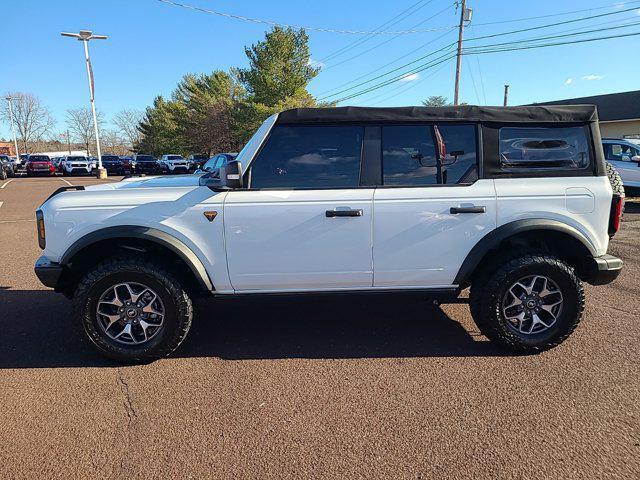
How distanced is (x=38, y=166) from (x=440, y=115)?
118ft

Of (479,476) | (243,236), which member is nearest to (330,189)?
(243,236)

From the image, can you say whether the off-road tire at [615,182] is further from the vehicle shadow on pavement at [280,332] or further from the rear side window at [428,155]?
the vehicle shadow on pavement at [280,332]

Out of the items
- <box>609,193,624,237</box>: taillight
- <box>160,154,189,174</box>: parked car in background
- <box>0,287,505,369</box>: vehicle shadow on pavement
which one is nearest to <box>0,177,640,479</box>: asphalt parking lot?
<box>0,287,505,369</box>: vehicle shadow on pavement

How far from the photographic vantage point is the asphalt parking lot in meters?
2.36

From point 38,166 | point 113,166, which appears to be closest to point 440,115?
point 38,166

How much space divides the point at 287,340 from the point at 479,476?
2.03 metres

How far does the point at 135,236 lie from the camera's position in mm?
3301

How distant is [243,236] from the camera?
3.38m

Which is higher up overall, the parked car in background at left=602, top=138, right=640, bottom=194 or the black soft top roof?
the black soft top roof

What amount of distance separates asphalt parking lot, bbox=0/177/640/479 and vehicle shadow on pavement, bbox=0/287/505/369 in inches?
0.8

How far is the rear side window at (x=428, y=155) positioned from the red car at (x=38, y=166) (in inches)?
1410

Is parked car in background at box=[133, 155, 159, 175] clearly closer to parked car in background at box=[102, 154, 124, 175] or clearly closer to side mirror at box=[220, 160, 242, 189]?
parked car in background at box=[102, 154, 124, 175]

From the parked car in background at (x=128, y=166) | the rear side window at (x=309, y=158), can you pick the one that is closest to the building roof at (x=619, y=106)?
the rear side window at (x=309, y=158)

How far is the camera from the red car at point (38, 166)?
31.8m
